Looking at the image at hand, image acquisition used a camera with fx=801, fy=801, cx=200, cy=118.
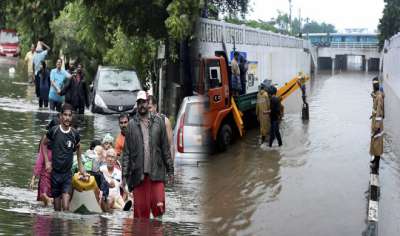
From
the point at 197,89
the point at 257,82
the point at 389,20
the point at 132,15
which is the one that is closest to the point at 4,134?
the point at 132,15

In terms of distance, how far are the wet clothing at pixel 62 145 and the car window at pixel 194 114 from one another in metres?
1.18

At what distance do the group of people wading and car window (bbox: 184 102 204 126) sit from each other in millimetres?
Result: 288

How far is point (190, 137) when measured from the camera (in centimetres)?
861

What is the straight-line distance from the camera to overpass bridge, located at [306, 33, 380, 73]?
94250mm

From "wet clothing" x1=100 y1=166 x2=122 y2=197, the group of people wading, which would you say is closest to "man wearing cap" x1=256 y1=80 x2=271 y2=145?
the group of people wading

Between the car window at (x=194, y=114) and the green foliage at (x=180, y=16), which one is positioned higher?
the green foliage at (x=180, y=16)

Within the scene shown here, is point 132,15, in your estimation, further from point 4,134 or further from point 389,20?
point 389,20

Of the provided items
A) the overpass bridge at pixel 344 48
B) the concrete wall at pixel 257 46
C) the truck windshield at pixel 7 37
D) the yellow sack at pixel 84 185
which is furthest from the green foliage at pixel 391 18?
the yellow sack at pixel 84 185

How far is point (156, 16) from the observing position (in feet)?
55.3

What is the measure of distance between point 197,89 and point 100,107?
11825 mm

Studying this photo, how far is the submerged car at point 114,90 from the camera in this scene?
63.0 ft

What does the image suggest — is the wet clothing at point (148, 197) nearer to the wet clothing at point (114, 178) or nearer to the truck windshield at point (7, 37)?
the wet clothing at point (114, 178)

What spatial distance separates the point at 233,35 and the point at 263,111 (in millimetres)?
2461

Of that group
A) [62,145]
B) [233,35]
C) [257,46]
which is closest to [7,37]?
[257,46]
